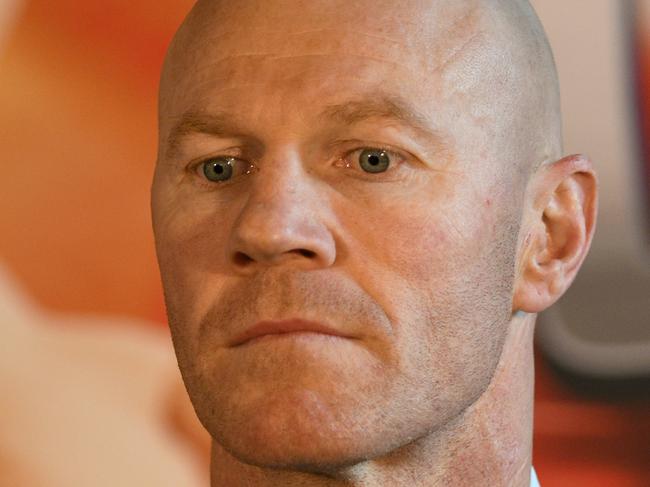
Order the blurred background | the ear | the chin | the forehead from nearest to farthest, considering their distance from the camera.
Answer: the chin < the forehead < the ear < the blurred background

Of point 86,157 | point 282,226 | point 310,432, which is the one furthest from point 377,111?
point 86,157

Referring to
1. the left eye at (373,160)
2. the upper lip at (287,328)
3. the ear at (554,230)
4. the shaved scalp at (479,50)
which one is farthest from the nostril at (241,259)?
the ear at (554,230)

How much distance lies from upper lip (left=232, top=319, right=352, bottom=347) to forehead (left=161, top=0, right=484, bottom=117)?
1.04 feet

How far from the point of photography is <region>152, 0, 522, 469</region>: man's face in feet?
5.23

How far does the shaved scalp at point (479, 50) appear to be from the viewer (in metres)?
1.74

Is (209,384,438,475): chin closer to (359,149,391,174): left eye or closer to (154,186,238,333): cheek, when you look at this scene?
(154,186,238,333): cheek

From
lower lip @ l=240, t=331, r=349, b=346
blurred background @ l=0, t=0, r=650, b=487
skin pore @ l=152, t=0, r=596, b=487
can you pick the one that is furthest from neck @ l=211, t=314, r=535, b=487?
blurred background @ l=0, t=0, r=650, b=487

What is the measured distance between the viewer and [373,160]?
1.70 meters

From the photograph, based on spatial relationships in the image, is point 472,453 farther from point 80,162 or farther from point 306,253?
point 80,162

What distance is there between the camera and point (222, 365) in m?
1.67

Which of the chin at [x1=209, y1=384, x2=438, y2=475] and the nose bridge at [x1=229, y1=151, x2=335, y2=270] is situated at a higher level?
the nose bridge at [x1=229, y1=151, x2=335, y2=270]

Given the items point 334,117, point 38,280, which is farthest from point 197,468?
point 334,117

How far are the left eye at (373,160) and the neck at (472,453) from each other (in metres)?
0.35

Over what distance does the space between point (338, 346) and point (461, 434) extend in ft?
0.95
